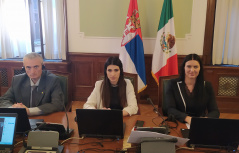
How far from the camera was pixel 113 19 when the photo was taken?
362 centimetres

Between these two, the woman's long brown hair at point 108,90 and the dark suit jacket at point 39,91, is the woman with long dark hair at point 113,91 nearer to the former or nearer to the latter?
the woman's long brown hair at point 108,90

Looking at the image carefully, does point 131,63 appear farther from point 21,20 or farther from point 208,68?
point 21,20

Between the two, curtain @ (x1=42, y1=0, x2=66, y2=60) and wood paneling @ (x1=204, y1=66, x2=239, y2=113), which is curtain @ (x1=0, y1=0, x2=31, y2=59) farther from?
wood paneling @ (x1=204, y1=66, x2=239, y2=113)

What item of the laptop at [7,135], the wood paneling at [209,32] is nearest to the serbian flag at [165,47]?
the wood paneling at [209,32]

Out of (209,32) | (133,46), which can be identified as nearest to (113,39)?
(133,46)

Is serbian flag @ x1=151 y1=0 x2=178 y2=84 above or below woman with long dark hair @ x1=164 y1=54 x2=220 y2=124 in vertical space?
above

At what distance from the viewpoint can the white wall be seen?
3475mm

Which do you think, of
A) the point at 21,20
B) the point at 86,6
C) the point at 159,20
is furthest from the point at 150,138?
the point at 21,20

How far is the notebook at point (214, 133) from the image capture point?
3.78 feet

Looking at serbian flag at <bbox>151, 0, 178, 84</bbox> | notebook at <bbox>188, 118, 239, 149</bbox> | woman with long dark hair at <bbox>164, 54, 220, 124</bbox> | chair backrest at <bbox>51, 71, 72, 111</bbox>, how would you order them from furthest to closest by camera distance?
1. serbian flag at <bbox>151, 0, 178, 84</bbox>
2. chair backrest at <bbox>51, 71, 72, 111</bbox>
3. woman with long dark hair at <bbox>164, 54, 220, 124</bbox>
4. notebook at <bbox>188, 118, 239, 149</bbox>

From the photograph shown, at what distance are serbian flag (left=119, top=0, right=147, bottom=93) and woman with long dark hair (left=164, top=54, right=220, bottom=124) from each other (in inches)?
58.6

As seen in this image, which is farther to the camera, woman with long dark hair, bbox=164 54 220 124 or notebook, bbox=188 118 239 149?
woman with long dark hair, bbox=164 54 220 124

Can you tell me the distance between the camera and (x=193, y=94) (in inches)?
75.5

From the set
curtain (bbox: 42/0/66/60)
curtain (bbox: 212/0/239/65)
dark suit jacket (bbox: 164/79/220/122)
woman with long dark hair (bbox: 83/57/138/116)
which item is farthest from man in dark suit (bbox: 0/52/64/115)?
curtain (bbox: 212/0/239/65)
